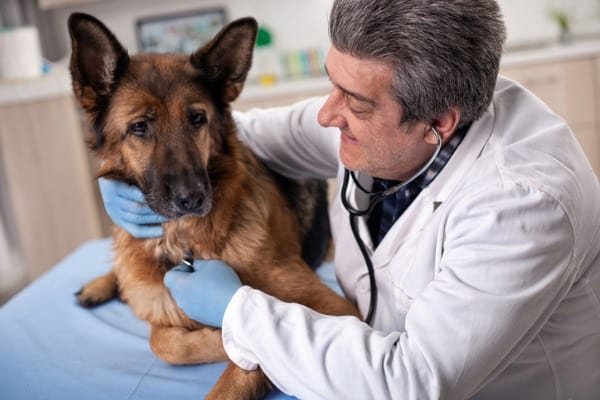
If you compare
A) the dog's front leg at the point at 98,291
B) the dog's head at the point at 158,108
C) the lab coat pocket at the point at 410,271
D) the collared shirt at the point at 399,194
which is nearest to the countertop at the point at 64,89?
the dog's front leg at the point at 98,291

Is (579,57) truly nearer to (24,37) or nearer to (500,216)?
(500,216)

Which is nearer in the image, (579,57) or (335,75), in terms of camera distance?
(335,75)

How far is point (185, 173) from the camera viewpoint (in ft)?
4.49

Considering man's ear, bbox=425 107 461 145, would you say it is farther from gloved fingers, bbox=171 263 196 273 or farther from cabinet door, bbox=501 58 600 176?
cabinet door, bbox=501 58 600 176

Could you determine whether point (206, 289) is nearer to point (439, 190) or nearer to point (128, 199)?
point (128, 199)

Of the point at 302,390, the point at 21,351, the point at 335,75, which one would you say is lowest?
the point at 21,351

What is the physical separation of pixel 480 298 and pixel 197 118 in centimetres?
79

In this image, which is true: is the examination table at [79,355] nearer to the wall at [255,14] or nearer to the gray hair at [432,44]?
the gray hair at [432,44]

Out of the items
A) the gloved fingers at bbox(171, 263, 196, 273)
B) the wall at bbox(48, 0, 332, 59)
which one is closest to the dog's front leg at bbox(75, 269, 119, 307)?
the gloved fingers at bbox(171, 263, 196, 273)

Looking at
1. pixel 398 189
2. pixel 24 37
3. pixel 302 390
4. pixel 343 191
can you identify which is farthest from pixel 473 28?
pixel 24 37

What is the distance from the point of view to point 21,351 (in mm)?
1589

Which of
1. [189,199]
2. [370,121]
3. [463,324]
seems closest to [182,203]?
[189,199]

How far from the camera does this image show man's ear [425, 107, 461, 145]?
1195 mm

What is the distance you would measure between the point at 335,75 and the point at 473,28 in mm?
272
